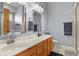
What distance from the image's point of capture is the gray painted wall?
6.17 feet

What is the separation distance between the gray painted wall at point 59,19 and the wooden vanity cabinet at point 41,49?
0.18 meters

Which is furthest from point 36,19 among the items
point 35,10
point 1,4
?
point 1,4

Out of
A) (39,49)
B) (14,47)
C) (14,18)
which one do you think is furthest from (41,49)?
(14,18)

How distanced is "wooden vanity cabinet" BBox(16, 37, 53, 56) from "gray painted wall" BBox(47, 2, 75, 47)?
0.60 feet

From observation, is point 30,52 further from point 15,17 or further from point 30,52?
point 15,17

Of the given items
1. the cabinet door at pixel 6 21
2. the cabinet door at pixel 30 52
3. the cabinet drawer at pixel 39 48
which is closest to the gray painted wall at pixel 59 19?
the cabinet drawer at pixel 39 48

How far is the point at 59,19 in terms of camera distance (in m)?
1.92

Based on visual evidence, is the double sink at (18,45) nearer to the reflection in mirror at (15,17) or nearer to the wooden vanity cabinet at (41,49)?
the wooden vanity cabinet at (41,49)

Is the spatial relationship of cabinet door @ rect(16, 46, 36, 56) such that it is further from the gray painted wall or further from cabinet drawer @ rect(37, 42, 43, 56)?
the gray painted wall

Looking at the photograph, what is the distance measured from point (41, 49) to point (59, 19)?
63cm

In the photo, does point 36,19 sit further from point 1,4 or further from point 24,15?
point 1,4

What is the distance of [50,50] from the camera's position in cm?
199

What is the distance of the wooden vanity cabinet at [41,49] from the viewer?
1.47 meters

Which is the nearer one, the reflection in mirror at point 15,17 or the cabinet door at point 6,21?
the cabinet door at point 6,21
